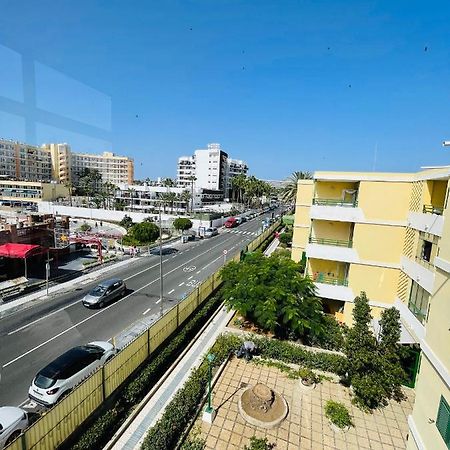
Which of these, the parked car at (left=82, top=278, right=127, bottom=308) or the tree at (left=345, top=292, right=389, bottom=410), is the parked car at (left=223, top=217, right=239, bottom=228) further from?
the tree at (left=345, top=292, right=389, bottom=410)

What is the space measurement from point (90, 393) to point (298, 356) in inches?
352

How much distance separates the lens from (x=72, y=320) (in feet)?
56.3

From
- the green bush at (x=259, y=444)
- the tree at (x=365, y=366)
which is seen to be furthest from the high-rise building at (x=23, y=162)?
the tree at (x=365, y=366)

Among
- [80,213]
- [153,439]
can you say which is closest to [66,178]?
[80,213]

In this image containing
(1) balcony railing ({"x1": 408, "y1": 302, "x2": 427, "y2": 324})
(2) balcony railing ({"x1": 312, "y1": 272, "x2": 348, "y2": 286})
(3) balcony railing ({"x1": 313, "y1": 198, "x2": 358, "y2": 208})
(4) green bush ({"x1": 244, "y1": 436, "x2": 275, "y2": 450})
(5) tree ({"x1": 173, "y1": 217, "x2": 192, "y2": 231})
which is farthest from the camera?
(5) tree ({"x1": 173, "y1": 217, "x2": 192, "y2": 231})

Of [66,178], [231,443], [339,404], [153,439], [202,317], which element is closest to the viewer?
[153,439]

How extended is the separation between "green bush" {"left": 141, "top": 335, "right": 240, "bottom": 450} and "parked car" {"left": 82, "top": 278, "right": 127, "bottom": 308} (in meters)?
9.81

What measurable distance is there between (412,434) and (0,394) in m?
13.9

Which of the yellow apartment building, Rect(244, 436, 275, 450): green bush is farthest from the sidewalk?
the yellow apartment building

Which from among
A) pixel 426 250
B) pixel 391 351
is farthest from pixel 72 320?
pixel 426 250

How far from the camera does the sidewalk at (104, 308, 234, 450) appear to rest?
28.9ft

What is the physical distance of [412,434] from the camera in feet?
22.6

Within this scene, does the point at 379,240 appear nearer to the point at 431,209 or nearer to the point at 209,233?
the point at 431,209

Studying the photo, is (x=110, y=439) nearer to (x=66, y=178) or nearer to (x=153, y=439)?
(x=153, y=439)
